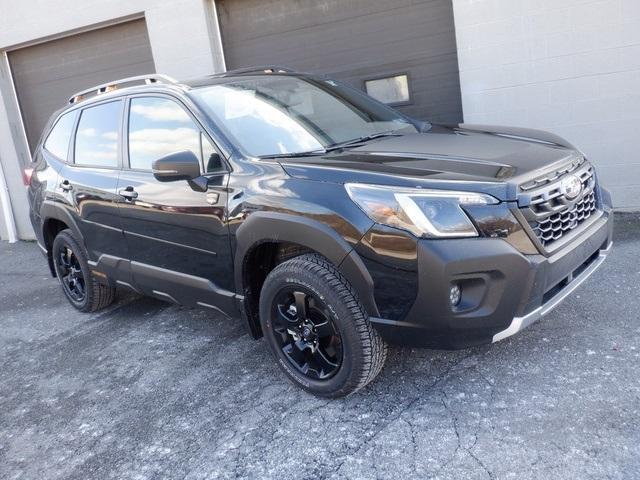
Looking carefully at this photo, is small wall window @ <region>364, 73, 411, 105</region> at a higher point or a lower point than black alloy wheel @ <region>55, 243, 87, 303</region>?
higher

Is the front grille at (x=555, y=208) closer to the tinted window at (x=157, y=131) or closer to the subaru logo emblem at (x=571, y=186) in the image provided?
the subaru logo emblem at (x=571, y=186)

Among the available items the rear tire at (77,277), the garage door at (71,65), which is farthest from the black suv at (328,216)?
the garage door at (71,65)

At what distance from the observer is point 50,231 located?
5.36 m

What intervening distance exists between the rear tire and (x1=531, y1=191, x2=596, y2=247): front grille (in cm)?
343

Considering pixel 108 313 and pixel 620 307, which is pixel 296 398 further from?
pixel 108 313

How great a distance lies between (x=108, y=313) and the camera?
5320mm

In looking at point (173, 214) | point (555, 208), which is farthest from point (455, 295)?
point (173, 214)

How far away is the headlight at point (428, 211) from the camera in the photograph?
274 centimetres

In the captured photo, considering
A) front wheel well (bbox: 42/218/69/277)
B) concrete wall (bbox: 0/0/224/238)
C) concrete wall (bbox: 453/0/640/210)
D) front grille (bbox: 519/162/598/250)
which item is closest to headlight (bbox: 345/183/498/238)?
front grille (bbox: 519/162/598/250)

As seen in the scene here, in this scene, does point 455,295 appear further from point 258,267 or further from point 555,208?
point 258,267

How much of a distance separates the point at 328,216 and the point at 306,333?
27.2 inches

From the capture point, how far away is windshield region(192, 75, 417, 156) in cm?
359

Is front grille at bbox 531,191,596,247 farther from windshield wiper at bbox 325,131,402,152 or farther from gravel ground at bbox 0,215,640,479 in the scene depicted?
windshield wiper at bbox 325,131,402,152

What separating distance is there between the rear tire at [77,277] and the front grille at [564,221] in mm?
3434
